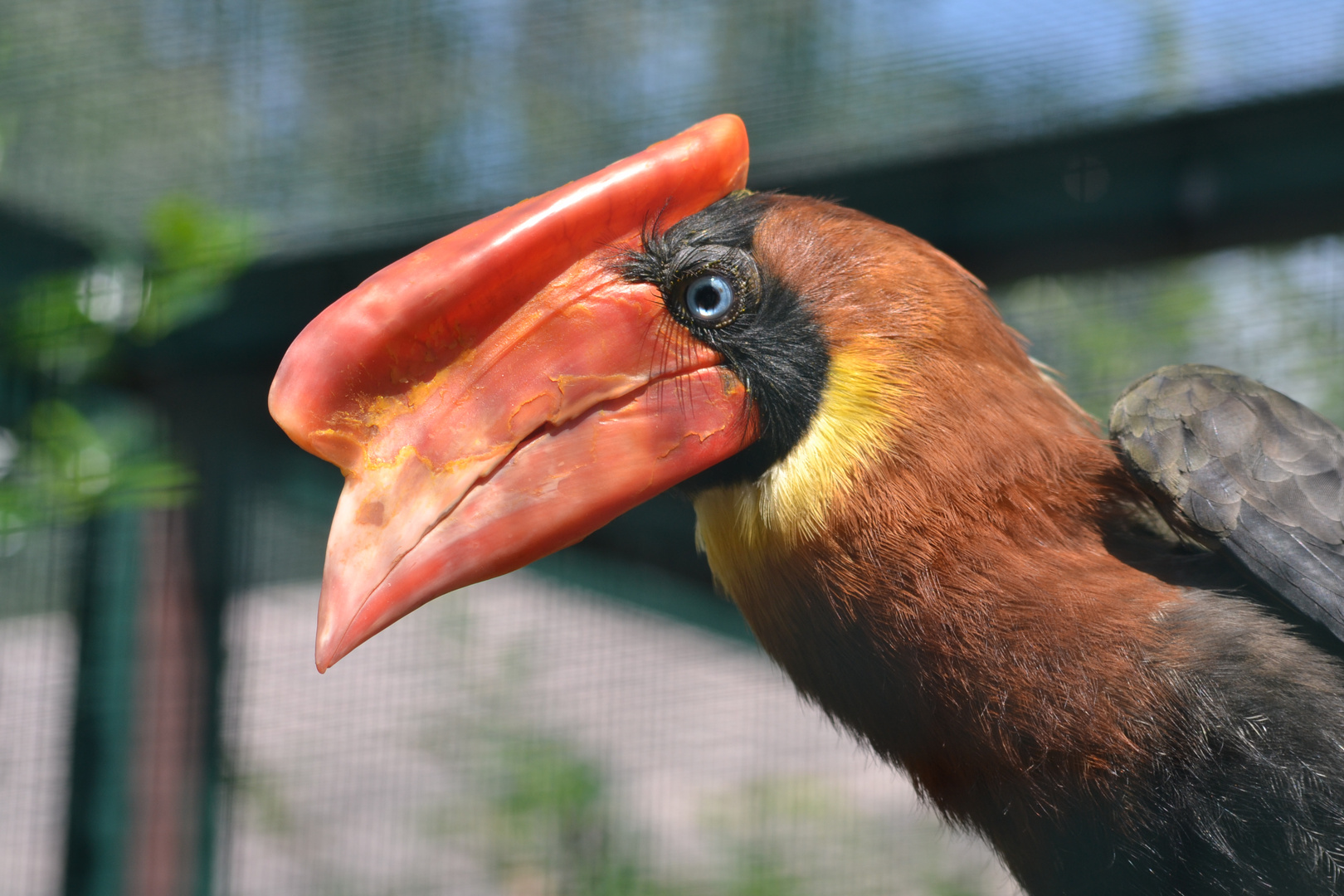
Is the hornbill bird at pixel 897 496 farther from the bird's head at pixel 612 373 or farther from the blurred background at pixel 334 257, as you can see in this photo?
the blurred background at pixel 334 257

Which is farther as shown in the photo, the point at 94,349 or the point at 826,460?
the point at 94,349

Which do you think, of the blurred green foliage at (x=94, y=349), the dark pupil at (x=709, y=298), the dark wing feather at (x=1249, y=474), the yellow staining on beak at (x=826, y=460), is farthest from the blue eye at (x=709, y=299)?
the blurred green foliage at (x=94, y=349)

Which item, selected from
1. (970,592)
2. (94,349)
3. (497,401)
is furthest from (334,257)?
(970,592)

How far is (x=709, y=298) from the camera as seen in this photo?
3.15 ft

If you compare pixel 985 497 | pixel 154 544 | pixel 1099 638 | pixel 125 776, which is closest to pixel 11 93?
pixel 154 544

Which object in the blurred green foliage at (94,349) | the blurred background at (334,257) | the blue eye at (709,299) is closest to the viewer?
the blue eye at (709,299)

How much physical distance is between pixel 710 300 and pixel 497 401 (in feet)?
0.70

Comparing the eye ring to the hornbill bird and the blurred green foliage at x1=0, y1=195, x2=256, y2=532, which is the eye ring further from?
the blurred green foliage at x1=0, y1=195, x2=256, y2=532

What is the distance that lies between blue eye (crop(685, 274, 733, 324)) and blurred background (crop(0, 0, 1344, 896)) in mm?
696

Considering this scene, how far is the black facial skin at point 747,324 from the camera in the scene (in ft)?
3.06

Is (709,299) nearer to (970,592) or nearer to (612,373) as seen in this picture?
(612,373)

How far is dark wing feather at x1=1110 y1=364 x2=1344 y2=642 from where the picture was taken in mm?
866

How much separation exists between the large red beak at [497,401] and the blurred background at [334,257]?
1.84 feet

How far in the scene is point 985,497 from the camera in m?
0.88
